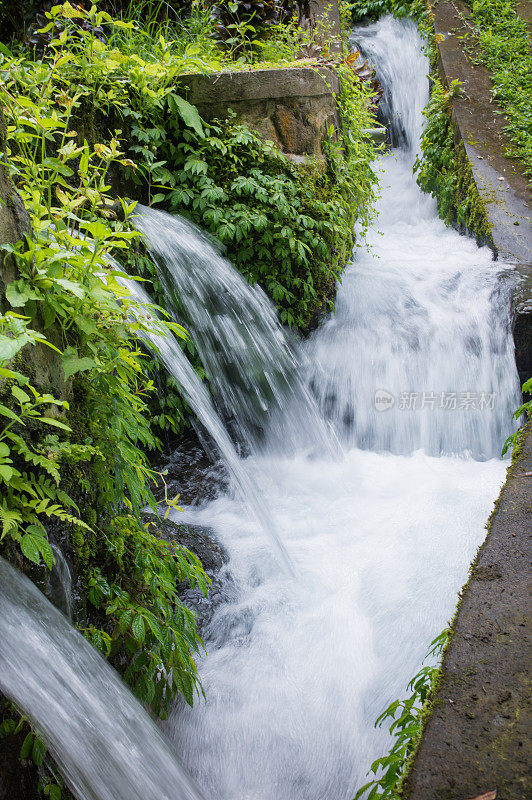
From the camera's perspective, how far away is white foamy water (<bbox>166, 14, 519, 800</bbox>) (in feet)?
7.71

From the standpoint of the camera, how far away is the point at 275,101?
185 inches

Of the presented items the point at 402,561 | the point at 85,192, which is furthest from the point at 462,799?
the point at 85,192

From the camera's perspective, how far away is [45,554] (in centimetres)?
168

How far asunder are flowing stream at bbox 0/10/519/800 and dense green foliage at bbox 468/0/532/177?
180 cm

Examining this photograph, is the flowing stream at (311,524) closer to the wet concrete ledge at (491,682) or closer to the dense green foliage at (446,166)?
the dense green foliage at (446,166)

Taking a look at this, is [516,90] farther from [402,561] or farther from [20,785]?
[20,785]

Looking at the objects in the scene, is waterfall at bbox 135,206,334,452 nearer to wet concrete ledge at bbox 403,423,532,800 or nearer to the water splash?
the water splash

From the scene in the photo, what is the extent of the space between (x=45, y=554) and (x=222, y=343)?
274 cm

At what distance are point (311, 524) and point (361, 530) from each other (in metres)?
0.32

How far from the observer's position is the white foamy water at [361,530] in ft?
7.71

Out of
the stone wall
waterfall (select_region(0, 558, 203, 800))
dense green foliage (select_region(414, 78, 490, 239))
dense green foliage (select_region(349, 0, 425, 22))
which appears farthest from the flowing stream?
dense green foliage (select_region(349, 0, 425, 22))

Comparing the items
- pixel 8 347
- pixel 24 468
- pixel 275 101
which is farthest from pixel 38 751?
pixel 275 101

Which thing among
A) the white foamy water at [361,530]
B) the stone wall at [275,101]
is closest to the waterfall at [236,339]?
the white foamy water at [361,530]

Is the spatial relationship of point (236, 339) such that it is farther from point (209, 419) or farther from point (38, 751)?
point (38, 751)
